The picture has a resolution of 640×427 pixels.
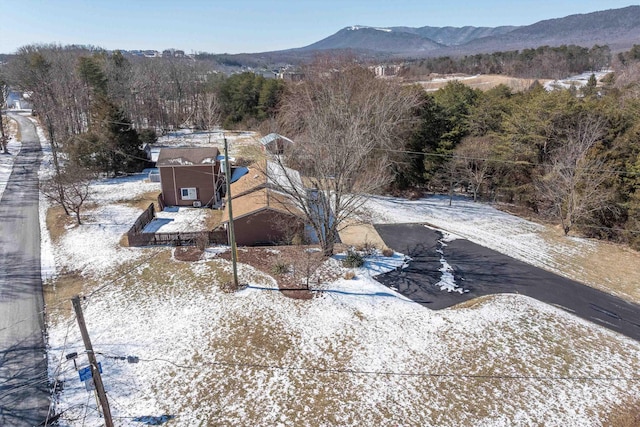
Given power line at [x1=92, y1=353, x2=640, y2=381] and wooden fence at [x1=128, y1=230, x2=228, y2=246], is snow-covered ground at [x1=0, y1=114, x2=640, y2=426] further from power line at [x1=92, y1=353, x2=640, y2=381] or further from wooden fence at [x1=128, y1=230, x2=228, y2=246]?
wooden fence at [x1=128, y1=230, x2=228, y2=246]

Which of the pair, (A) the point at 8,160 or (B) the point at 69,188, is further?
(A) the point at 8,160

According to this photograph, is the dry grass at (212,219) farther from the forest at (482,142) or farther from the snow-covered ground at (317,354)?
the forest at (482,142)

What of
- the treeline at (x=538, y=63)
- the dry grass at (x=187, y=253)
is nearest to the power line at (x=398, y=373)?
the dry grass at (x=187, y=253)

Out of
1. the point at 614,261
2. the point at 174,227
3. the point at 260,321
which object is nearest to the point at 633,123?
the point at 614,261

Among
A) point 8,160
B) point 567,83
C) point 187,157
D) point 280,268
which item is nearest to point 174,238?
point 280,268

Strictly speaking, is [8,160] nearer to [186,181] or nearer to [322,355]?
[186,181]

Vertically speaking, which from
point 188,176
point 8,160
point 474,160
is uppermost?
point 474,160

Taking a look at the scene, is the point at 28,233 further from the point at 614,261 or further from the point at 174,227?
the point at 614,261
